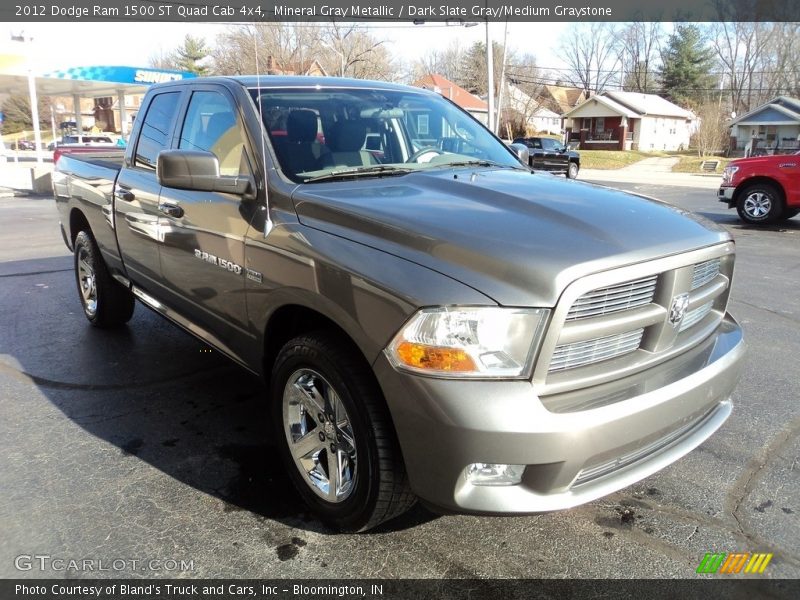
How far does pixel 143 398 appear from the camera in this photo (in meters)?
4.11

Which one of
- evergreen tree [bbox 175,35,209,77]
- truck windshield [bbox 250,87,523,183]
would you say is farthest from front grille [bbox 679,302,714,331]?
evergreen tree [bbox 175,35,209,77]

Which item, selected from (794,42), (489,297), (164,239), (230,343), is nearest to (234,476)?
(230,343)

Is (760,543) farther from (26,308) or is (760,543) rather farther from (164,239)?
(26,308)

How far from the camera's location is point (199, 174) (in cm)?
300

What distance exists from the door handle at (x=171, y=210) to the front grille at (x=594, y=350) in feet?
7.76

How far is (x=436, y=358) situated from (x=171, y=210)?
225 cm

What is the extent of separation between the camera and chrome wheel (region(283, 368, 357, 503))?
2.59 m

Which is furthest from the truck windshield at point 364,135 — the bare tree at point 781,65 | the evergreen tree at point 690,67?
the evergreen tree at point 690,67

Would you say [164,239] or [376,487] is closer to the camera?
[376,487]

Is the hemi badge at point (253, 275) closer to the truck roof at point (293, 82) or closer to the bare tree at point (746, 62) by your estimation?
the truck roof at point (293, 82)

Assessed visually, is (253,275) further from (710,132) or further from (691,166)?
(710,132)

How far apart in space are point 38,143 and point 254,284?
26325 millimetres

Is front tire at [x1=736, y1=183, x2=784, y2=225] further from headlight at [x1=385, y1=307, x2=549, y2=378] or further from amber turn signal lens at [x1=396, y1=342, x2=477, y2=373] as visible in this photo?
amber turn signal lens at [x1=396, y1=342, x2=477, y2=373]

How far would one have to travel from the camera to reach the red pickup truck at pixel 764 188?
1159 centimetres
